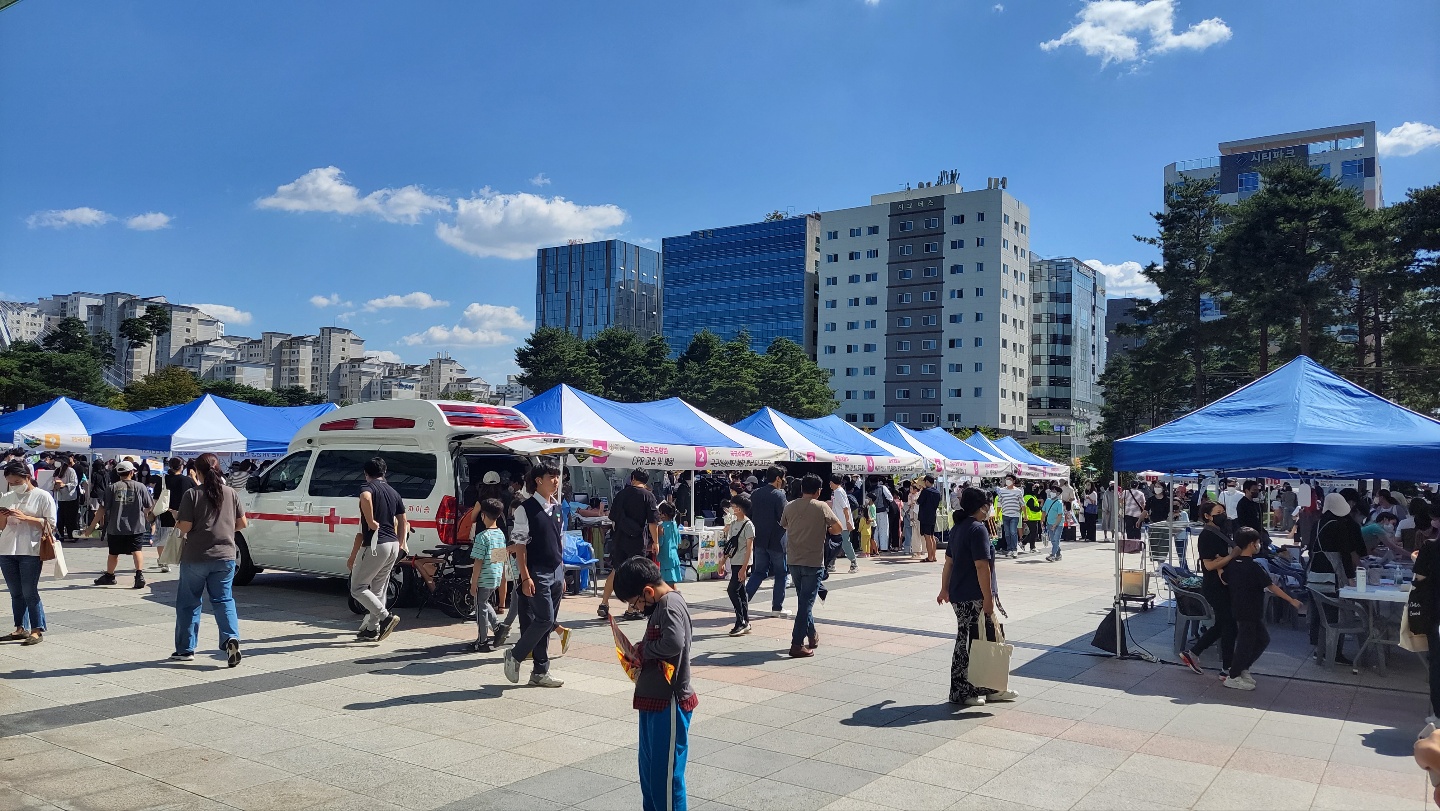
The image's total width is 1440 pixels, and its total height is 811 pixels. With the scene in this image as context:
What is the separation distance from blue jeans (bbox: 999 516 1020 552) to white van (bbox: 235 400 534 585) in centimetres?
1327

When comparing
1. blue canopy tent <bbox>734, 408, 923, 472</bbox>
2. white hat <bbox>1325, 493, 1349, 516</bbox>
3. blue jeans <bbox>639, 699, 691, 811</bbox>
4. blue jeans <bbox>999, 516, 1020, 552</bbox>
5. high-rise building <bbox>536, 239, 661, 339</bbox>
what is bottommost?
blue jeans <bbox>999, 516, 1020, 552</bbox>

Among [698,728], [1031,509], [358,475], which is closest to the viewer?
[698,728]

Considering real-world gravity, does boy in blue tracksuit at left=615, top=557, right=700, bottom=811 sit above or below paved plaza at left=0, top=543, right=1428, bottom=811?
above

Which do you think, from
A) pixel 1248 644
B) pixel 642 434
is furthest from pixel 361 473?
pixel 1248 644

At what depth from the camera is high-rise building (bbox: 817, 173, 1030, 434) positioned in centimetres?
8600

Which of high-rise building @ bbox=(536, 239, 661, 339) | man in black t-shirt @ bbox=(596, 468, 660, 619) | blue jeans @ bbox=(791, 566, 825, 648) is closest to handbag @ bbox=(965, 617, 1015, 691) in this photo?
blue jeans @ bbox=(791, 566, 825, 648)

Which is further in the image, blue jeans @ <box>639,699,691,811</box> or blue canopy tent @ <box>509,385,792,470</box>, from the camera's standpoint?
blue canopy tent @ <box>509,385,792,470</box>

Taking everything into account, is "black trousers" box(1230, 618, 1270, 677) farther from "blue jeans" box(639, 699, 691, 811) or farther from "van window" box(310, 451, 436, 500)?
"van window" box(310, 451, 436, 500)

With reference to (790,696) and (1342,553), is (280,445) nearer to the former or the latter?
(790,696)

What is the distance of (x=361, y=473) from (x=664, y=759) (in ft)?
28.5

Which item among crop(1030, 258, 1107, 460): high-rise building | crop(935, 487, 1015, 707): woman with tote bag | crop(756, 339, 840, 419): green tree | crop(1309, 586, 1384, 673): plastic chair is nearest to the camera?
crop(935, 487, 1015, 707): woman with tote bag

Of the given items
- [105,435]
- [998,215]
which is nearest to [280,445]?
[105,435]

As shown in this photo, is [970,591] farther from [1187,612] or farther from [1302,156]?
[1302,156]

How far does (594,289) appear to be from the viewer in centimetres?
15262
